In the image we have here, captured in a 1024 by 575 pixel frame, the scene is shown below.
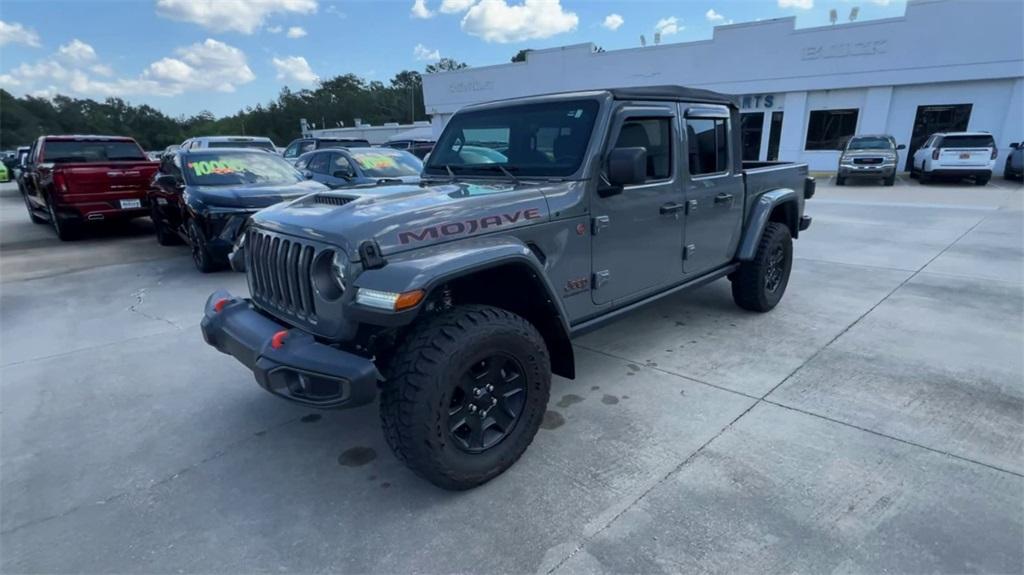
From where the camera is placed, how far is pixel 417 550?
7.29ft

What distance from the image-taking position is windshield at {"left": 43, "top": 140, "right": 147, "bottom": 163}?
9711 mm

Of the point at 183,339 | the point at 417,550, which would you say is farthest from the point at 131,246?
the point at 417,550

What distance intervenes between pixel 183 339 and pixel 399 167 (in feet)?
17.0

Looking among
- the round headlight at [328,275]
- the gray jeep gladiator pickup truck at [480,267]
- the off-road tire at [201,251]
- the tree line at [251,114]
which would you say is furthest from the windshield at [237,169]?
the tree line at [251,114]

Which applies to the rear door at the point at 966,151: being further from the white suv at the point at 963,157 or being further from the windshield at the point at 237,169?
the windshield at the point at 237,169

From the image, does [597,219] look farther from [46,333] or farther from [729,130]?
[46,333]

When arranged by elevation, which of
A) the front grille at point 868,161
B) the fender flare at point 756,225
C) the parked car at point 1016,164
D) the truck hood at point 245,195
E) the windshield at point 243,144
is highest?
the windshield at point 243,144

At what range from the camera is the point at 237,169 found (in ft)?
24.9

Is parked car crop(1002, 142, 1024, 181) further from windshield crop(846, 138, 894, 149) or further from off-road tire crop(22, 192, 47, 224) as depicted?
off-road tire crop(22, 192, 47, 224)

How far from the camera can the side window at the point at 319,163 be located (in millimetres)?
9820

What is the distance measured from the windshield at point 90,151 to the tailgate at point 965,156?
20.5m

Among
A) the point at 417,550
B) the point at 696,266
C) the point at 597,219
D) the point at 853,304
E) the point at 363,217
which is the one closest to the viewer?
the point at 417,550

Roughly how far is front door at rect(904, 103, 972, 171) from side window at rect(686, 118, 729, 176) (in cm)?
2096

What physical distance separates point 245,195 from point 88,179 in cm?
394
